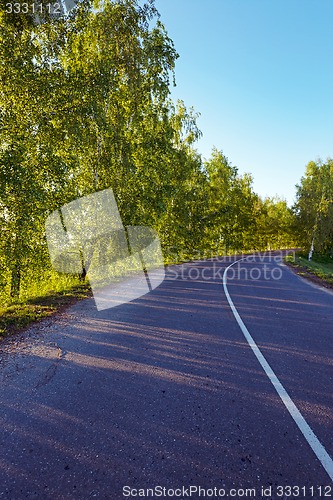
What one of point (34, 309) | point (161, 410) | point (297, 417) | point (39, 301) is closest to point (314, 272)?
point (297, 417)

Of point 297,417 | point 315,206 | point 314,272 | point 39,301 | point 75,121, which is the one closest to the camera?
point 297,417

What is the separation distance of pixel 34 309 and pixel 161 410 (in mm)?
5668

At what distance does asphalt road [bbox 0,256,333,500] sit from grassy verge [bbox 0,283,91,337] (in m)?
0.51

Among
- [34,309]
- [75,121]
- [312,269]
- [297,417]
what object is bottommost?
[312,269]

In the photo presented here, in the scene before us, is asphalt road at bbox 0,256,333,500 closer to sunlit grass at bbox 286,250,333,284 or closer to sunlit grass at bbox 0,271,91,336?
sunlit grass at bbox 0,271,91,336

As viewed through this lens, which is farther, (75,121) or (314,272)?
(314,272)

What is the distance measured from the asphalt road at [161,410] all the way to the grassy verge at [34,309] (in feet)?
1.66

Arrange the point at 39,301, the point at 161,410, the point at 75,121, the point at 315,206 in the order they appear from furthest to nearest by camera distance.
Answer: the point at 315,206 → the point at 75,121 → the point at 39,301 → the point at 161,410

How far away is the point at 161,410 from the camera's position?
10.5 ft

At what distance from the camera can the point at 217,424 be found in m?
2.96

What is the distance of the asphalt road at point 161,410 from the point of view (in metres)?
2.27

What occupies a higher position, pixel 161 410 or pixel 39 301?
pixel 39 301

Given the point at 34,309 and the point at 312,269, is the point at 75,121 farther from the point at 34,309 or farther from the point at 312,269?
the point at 312,269

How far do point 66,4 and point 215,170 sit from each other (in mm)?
32103
